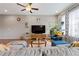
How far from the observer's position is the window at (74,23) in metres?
6.63

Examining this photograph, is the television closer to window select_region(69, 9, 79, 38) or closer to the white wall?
the white wall

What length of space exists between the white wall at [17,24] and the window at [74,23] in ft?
10.8

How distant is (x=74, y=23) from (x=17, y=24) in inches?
209

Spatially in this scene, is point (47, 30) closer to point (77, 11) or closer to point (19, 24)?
point (19, 24)

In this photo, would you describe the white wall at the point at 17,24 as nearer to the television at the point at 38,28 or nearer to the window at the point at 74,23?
the television at the point at 38,28

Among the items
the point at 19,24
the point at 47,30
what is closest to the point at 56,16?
the point at 47,30

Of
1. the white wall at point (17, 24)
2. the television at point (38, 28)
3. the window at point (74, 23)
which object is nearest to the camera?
the window at point (74, 23)

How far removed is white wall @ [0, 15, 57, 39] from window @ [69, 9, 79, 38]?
330 cm

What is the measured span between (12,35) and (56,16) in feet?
12.1

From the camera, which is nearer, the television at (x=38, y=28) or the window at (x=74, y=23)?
the window at (x=74, y=23)

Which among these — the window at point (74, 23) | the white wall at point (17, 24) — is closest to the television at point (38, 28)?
the white wall at point (17, 24)

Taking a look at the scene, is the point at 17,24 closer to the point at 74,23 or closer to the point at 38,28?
the point at 38,28

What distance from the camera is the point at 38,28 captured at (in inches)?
415

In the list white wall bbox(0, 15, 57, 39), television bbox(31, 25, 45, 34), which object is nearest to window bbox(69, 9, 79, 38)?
television bbox(31, 25, 45, 34)
